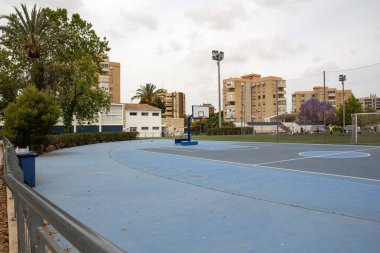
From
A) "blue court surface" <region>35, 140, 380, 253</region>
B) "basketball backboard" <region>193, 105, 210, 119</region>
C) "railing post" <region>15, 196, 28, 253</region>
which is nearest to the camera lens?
"railing post" <region>15, 196, 28, 253</region>

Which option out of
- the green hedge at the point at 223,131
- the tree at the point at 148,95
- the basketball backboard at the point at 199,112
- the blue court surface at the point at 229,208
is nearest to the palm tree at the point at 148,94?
the tree at the point at 148,95

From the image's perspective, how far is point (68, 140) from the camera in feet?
103

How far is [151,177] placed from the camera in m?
11.7

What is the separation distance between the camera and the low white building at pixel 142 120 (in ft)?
221

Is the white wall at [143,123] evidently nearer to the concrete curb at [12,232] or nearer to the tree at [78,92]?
the tree at [78,92]

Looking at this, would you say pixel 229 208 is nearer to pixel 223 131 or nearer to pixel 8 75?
pixel 8 75

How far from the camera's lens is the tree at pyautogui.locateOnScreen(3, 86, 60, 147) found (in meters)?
19.5

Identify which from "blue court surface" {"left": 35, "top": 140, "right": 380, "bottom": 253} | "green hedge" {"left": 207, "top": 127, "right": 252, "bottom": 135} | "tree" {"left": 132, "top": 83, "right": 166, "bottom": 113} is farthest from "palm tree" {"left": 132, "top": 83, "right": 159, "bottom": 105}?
"blue court surface" {"left": 35, "top": 140, "right": 380, "bottom": 253}

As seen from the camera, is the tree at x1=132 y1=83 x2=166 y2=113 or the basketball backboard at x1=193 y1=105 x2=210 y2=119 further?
the tree at x1=132 y1=83 x2=166 y2=113

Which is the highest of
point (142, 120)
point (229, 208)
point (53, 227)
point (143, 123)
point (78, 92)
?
point (78, 92)

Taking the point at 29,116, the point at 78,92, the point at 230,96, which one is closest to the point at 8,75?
the point at 78,92

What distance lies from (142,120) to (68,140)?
124 ft

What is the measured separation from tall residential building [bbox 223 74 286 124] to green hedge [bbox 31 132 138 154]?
72446 mm

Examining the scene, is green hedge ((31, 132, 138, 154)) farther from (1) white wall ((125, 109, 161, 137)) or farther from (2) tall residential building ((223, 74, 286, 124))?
(2) tall residential building ((223, 74, 286, 124))
